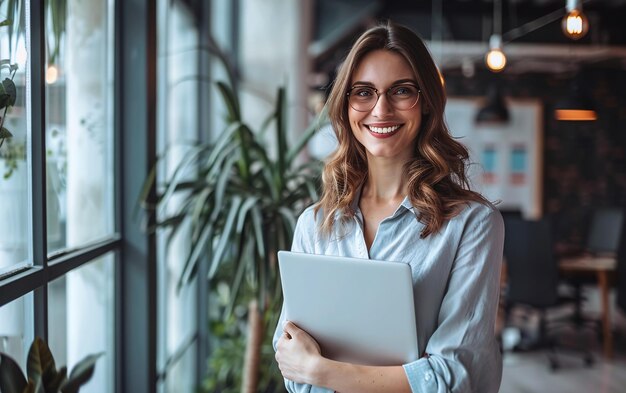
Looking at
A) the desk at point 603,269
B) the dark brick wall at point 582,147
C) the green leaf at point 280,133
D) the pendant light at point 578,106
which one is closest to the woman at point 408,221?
the green leaf at point 280,133

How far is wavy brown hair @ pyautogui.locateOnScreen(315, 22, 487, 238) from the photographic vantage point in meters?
1.27

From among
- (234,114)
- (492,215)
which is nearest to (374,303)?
(492,215)

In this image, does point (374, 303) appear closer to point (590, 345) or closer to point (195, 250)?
point (195, 250)

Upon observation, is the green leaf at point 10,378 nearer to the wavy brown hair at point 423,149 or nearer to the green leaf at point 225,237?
the wavy brown hair at point 423,149

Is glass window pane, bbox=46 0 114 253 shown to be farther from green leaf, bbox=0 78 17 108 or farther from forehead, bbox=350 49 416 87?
A: forehead, bbox=350 49 416 87

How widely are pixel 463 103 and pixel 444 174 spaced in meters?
7.97

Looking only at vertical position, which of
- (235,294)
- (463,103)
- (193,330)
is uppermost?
(463,103)

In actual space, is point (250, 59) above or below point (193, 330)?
above

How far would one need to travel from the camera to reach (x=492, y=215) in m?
1.21

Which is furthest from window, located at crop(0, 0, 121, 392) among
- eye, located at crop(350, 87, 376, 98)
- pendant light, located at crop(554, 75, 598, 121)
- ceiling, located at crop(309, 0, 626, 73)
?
ceiling, located at crop(309, 0, 626, 73)

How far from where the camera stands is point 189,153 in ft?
7.89

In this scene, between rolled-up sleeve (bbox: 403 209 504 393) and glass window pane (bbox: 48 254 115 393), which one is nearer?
rolled-up sleeve (bbox: 403 209 504 393)

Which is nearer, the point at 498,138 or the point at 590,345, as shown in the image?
the point at 590,345

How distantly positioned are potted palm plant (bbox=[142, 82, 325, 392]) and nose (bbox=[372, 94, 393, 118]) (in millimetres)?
837
